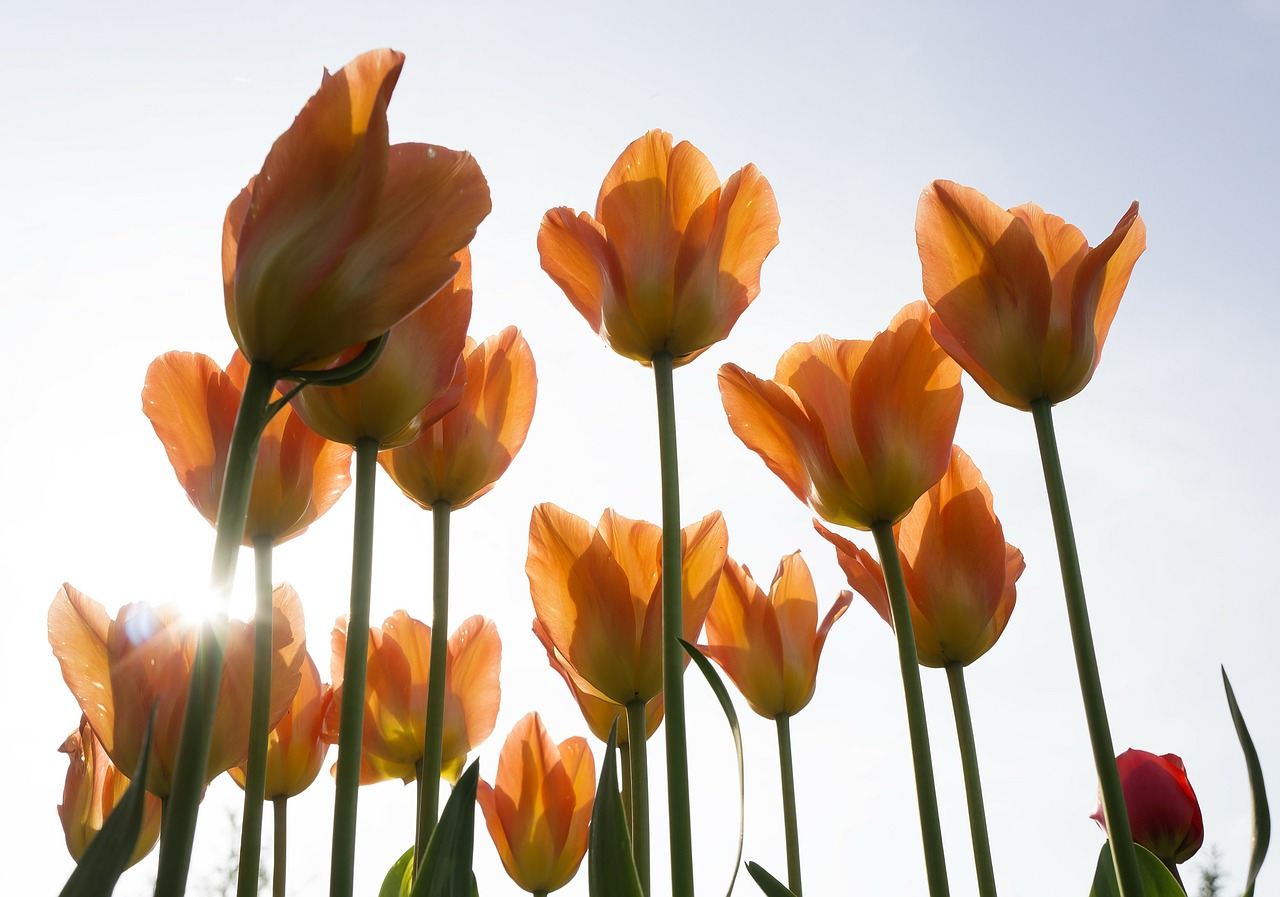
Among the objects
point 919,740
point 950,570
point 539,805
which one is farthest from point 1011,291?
point 539,805

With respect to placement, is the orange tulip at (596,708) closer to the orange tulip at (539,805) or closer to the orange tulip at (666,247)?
the orange tulip at (539,805)

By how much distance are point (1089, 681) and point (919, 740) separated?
142mm

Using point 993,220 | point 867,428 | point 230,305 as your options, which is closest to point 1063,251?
point 993,220

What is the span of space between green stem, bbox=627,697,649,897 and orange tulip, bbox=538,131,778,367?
371 millimetres

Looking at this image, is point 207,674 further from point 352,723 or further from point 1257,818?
point 1257,818

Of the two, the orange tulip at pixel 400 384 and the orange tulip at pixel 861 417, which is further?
the orange tulip at pixel 861 417

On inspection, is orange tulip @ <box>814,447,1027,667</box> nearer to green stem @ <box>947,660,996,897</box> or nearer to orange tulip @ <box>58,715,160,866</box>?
green stem @ <box>947,660,996,897</box>

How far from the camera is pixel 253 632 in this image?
1012 millimetres

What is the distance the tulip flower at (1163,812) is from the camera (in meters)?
1.36

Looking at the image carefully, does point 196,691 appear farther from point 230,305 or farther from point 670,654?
point 670,654

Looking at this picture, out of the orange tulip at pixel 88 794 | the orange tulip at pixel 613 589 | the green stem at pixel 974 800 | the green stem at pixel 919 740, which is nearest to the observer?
the green stem at pixel 919 740

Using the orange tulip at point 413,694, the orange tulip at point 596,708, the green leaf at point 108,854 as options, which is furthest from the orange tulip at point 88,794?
the green leaf at point 108,854

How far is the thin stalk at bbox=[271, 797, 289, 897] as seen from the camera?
112 centimetres

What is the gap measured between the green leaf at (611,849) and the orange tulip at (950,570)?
1.41ft
